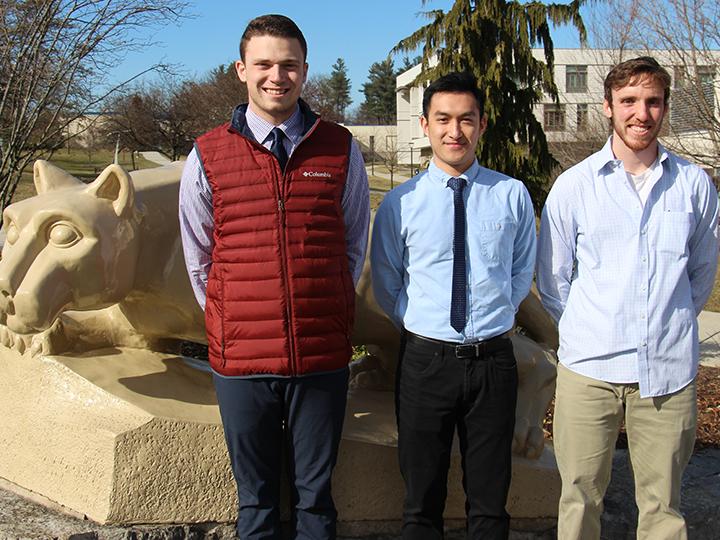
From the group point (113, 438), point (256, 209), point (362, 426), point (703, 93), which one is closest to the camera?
point (256, 209)

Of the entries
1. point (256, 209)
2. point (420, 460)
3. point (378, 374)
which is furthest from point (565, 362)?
point (378, 374)

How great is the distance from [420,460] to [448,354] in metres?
0.42

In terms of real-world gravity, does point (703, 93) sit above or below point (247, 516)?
above

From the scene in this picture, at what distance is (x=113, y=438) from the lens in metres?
2.67

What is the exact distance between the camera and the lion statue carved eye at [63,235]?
2.59 meters

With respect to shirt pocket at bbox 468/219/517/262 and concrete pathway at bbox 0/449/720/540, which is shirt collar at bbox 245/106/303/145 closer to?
shirt pocket at bbox 468/219/517/262

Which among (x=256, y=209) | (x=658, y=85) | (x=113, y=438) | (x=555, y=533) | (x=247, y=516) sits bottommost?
(x=555, y=533)

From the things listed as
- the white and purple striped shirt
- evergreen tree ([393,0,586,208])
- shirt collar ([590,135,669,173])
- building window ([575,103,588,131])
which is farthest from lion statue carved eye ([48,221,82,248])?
building window ([575,103,588,131])

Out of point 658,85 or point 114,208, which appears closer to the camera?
point 658,85

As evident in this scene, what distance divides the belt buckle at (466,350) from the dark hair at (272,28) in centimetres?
113

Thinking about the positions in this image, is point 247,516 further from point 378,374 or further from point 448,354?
point 378,374

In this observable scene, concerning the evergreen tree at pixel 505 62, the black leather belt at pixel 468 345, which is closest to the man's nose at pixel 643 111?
the black leather belt at pixel 468 345

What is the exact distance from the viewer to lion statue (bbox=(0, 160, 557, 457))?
2.57 metres

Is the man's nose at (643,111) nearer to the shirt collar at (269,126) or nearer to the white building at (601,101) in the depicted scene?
the shirt collar at (269,126)
